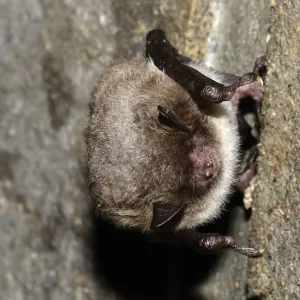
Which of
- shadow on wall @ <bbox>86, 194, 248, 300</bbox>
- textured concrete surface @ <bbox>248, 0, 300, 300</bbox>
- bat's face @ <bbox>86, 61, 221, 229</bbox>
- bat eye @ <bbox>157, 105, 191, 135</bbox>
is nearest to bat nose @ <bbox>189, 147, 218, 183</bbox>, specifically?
bat's face @ <bbox>86, 61, 221, 229</bbox>

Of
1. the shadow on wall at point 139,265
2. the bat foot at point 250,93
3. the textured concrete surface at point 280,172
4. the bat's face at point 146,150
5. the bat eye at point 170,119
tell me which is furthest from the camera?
the shadow on wall at point 139,265

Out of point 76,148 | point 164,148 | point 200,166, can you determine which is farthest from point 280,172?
point 76,148

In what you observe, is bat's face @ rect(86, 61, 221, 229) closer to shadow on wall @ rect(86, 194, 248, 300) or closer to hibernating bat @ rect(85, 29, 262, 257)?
hibernating bat @ rect(85, 29, 262, 257)

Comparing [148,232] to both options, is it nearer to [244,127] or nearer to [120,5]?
[244,127]

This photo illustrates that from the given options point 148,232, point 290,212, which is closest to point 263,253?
point 290,212

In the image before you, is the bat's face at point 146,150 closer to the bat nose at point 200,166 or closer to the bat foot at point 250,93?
the bat nose at point 200,166

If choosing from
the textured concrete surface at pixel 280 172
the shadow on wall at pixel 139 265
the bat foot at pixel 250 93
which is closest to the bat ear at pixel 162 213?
the textured concrete surface at pixel 280 172

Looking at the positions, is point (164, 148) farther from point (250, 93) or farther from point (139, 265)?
point (139, 265)
